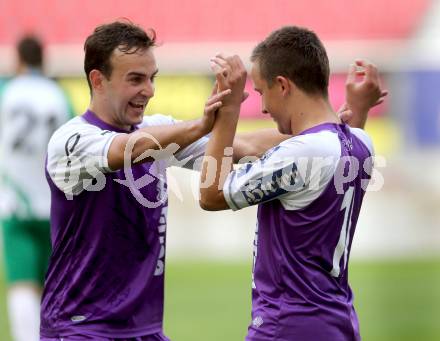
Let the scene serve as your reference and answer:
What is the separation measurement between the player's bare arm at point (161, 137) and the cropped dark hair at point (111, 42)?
39 centimetres

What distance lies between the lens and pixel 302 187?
3914 mm

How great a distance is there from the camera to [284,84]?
3.96 metres

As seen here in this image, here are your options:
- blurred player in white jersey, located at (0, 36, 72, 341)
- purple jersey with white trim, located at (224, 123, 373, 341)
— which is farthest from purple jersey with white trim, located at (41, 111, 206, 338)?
blurred player in white jersey, located at (0, 36, 72, 341)

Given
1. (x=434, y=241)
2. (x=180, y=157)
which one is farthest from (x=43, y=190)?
(x=434, y=241)

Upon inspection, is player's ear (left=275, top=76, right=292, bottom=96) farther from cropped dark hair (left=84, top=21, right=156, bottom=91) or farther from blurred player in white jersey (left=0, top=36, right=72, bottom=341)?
blurred player in white jersey (left=0, top=36, right=72, bottom=341)

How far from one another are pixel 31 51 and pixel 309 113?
162 inches

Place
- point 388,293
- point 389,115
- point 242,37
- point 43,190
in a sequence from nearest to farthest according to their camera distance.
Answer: point 43,190 < point 388,293 < point 389,115 < point 242,37

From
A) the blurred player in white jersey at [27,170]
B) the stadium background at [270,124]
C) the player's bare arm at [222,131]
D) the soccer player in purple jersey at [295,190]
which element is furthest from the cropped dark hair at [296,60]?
the stadium background at [270,124]

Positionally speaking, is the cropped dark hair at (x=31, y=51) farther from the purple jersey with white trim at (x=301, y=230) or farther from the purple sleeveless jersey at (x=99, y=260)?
the purple jersey with white trim at (x=301, y=230)

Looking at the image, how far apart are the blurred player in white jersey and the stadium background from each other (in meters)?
1.53

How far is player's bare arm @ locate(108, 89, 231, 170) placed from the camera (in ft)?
13.3

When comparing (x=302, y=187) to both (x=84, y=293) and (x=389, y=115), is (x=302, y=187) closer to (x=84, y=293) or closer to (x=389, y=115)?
(x=84, y=293)

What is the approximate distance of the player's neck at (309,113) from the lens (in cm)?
398

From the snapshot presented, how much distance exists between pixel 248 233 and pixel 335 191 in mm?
10066
